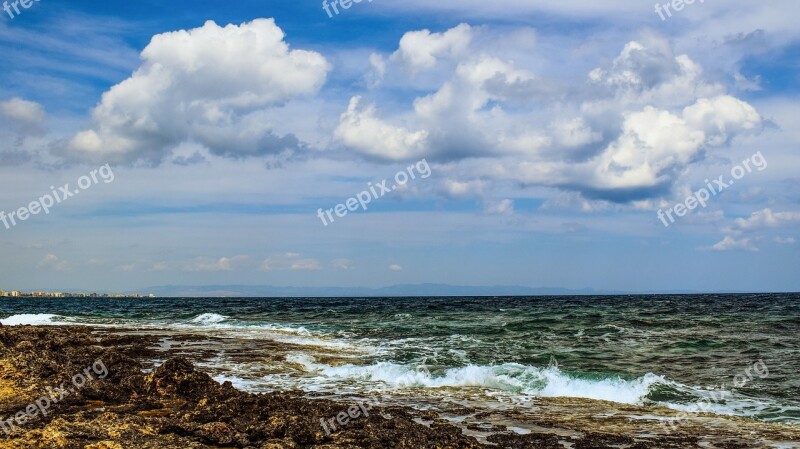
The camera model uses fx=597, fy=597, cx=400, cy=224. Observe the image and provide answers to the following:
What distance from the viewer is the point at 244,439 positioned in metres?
8.76

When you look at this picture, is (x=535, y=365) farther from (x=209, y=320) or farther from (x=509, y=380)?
(x=209, y=320)

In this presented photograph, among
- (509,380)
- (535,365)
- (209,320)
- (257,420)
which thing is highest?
(257,420)

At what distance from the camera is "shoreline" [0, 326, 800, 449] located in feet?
28.5

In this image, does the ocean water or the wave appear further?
the wave

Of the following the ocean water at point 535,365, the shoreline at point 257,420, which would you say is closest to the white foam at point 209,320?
the ocean water at point 535,365

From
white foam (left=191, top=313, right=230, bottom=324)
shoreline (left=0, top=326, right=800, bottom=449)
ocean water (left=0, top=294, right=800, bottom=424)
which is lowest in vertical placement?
white foam (left=191, top=313, right=230, bottom=324)

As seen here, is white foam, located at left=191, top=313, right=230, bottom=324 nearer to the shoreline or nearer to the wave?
the wave

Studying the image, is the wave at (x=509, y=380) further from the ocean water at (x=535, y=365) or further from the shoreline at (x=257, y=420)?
the shoreline at (x=257, y=420)

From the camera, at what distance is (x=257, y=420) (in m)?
9.77

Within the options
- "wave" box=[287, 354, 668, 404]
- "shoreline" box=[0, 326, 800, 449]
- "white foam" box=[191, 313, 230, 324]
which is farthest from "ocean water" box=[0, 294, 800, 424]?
"white foam" box=[191, 313, 230, 324]

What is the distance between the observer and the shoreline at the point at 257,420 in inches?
342

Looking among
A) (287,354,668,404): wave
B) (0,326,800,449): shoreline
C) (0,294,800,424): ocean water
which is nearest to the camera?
(0,326,800,449): shoreline

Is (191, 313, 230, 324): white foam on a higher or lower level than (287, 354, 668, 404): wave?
lower

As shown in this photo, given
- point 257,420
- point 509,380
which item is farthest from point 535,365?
point 257,420
